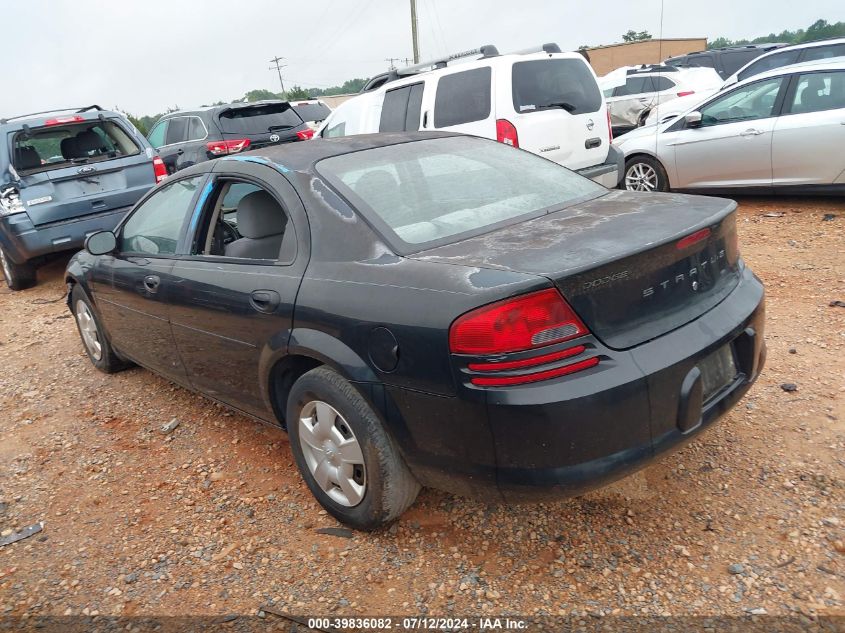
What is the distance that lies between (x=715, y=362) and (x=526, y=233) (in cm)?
83

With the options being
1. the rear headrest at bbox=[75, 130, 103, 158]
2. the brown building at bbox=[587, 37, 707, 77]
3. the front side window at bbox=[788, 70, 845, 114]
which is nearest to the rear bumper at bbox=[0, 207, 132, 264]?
the rear headrest at bbox=[75, 130, 103, 158]

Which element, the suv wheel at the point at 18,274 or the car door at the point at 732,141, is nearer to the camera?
the car door at the point at 732,141

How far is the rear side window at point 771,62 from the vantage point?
11.0m

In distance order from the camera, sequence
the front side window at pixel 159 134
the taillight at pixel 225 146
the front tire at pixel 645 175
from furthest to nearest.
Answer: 1. the front side window at pixel 159 134
2. the taillight at pixel 225 146
3. the front tire at pixel 645 175

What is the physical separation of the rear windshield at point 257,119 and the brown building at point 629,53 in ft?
88.9

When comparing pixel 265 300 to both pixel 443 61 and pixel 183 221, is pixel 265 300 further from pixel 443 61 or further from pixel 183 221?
pixel 443 61

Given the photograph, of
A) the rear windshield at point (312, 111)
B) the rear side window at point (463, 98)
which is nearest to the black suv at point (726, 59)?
the rear windshield at point (312, 111)

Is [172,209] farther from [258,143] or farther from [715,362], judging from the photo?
[258,143]

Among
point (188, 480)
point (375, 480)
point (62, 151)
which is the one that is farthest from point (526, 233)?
point (62, 151)

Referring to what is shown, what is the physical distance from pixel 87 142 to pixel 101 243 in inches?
184

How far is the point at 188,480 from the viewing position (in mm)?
3428

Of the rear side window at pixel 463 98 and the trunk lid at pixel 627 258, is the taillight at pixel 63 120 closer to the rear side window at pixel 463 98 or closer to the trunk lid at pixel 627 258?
the rear side window at pixel 463 98

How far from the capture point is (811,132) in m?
6.75

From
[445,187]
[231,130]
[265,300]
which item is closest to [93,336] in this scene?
[265,300]
